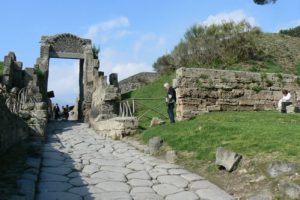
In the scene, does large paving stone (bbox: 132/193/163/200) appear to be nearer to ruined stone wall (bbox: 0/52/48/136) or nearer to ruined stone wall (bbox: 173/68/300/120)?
ruined stone wall (bbox: 173/68/300/120)

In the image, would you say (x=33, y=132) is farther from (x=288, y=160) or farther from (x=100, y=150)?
(x=288, y=160)

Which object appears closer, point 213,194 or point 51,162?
point 213,194

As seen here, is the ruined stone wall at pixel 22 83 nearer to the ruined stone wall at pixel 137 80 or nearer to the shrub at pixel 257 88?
the ruined stone wall at pixel 137 80

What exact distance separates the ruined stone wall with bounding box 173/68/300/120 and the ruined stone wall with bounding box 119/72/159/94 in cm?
1796

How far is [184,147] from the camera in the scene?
942 centimetres

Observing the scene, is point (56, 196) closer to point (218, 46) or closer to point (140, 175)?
point (140, 175)

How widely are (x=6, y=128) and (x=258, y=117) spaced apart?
8.37 meters

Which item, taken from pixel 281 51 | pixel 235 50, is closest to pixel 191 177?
pixel 235 50

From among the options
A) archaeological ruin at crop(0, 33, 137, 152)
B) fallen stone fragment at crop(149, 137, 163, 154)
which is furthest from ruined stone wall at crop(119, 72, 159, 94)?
fallen stone fragment at crop(149, 137, 163, 154)

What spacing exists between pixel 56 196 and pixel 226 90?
10.8 m

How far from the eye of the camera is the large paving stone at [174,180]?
23.3ft

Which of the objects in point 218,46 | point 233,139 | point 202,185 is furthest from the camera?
point 218,46

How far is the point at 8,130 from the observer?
848cm

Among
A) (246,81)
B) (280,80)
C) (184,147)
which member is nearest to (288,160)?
(184,147)
